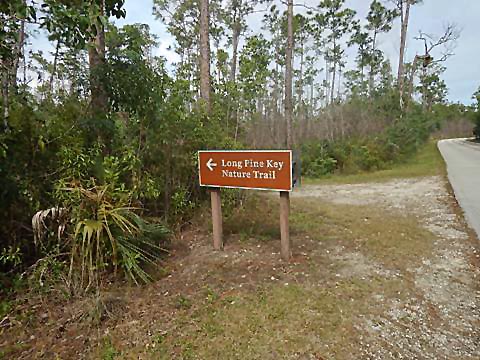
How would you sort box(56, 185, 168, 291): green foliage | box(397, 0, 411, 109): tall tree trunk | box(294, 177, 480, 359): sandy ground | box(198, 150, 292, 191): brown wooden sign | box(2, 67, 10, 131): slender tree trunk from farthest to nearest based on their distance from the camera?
box(397, 0, 411, 109): tall tree trunk, box(198, 150, 292, 191): brown wooden sign, box(2, 67, 10, 131): slender tree trunk, box(56, 185, 168, 291): green foliage, box(294, 177, 480, 359): sandy ground

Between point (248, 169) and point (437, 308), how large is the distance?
2230mm

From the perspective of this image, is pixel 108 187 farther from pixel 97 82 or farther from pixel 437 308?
pixel 437 308

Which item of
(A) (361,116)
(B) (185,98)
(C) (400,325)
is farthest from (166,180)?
(A) (361,116)

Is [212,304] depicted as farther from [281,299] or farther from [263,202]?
[263,202]

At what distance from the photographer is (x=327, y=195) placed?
8.59 m

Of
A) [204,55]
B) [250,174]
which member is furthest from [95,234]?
[204,55]

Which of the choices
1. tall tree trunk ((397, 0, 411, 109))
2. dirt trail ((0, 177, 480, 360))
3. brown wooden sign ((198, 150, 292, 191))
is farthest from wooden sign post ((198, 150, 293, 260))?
tall tree trunk ((397, 0, 411, 109))

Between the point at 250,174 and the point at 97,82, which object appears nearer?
the point at 250,174

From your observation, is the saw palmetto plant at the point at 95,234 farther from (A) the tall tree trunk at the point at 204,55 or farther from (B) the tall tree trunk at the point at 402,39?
(B) the tall tree trunk at the point at 402,39

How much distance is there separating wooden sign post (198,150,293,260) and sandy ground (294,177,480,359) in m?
1.06

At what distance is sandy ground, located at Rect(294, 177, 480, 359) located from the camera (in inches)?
92.9

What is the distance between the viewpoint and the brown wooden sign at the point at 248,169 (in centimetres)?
343

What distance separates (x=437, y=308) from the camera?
2898mm

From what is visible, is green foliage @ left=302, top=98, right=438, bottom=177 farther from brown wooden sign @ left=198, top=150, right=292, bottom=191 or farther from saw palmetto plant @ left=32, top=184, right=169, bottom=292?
saw palmetto plant @ left=32, top=184, right=169, bottom=292
